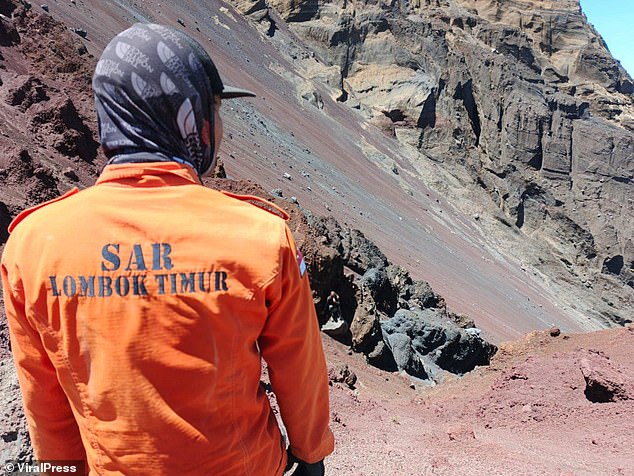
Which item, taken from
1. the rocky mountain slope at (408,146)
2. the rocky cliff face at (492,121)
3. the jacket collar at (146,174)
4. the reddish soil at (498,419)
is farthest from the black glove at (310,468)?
the rocky cliff face at (492,121)

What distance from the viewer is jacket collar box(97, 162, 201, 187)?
1.25 metres

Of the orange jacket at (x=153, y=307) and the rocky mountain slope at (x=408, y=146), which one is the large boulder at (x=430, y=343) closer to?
the rocky mountain slope at (x=408, y=146)

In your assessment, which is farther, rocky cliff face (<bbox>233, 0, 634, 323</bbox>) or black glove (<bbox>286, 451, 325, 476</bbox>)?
rocky cliff face (<bbox>233, 0, 634, 323</bbox>)

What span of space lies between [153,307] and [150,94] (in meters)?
0.45

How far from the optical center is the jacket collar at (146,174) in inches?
49.1

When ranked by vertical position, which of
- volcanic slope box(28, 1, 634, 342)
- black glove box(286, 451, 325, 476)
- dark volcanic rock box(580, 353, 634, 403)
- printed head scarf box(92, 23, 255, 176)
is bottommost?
volcanic slope box(28, 1, 634, 342)

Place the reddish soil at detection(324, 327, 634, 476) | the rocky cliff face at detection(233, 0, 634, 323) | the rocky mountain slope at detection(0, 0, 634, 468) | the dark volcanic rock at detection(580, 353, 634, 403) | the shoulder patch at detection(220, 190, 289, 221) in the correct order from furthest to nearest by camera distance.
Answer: the rocky cliff face at detection(233, 0, 634, 323) → the rocky mountain slope at detection(0, 0, 634, 468) → the dark volcanic rock at detection(580, 353, 634, 403) → the reddish soil at detection(324, 327, 634, 476) → the shoulder patch at detection(220, 190, 289, 221)

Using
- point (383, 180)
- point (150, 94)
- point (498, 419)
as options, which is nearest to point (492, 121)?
point (383, 180)

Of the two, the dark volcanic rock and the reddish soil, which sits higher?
the dark volcanic rock

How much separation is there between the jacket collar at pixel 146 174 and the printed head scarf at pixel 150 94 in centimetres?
3

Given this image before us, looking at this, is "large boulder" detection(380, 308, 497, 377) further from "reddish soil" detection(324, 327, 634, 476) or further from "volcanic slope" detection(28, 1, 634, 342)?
"volcanic slope" detection(28, 1, 634, 342)

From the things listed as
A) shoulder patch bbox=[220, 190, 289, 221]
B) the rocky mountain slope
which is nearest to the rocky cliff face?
the rocky mountain slope

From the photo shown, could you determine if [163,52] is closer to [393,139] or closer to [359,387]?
[359,387]

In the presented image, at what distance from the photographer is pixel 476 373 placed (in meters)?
7.04
